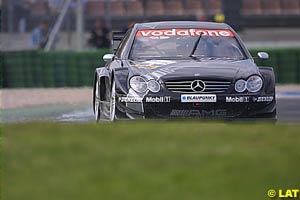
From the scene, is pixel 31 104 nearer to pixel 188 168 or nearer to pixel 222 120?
pixel 222 120

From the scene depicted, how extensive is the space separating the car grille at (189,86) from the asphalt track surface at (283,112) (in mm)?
2239

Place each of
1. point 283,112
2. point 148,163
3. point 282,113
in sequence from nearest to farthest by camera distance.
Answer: point 148,163 < point 282,113 < point 283,112

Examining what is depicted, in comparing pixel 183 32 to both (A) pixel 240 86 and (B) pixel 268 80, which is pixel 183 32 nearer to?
(B) pixel 268 80

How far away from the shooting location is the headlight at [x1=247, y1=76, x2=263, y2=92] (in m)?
9.29

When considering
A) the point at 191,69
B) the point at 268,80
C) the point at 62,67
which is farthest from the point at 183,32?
the point at 62,67

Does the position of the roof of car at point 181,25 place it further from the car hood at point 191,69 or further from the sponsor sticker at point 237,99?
the sponsor sticker at point 237,99

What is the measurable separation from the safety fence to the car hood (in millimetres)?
13970

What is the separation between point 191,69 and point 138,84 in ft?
1.99

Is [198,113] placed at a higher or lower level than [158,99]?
lower

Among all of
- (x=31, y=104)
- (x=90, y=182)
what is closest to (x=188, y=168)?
(x=90, y=182)

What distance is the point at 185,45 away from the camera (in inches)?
415

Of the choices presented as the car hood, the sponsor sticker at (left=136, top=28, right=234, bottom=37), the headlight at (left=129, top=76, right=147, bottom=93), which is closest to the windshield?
the sponsor sticker at (left=136, top=28, right=234, bottom=37)

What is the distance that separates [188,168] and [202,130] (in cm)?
117

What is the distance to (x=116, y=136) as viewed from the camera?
6391 mm
